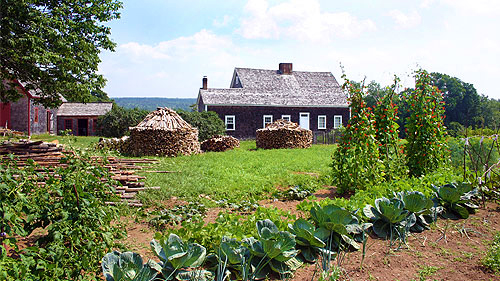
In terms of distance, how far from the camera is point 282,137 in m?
23.0

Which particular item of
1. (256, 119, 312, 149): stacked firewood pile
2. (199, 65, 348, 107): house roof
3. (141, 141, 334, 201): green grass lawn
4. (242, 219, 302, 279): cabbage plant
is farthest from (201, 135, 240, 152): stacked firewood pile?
(242, 219, 302, 279): cabbage plant

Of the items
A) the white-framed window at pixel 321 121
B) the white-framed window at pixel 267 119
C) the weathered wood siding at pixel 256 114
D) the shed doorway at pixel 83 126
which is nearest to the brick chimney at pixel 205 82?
the weathered wood siding at pixel 256 114

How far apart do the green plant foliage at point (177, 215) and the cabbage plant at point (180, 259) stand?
7.80 feet

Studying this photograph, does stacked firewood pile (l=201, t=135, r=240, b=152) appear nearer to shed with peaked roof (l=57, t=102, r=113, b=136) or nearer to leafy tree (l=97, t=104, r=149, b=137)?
leafy tree (l=97, t=104, r=149, b=137)

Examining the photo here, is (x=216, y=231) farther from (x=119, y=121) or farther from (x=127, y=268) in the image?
(x=119, y=121)

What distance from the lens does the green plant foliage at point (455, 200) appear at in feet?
19.5

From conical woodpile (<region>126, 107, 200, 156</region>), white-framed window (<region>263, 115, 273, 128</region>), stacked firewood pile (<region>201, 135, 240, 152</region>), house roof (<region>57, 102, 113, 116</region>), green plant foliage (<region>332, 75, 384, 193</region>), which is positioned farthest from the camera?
house roof (<region>57, 102, 113, 116</region>)

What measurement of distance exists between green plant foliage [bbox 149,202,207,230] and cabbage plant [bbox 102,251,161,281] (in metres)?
2.42

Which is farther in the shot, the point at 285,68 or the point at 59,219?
the point at 285,68

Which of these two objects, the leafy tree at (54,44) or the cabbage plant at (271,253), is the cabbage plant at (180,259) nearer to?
the cabbage plant at (271,253)

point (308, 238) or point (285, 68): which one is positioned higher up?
point (285, 68)

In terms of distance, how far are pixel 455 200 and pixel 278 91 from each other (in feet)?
91.4

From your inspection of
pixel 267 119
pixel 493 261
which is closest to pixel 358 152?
pixel 493 261

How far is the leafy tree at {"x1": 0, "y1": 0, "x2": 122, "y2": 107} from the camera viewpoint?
10.4 metres
